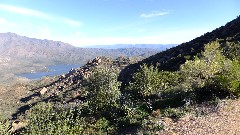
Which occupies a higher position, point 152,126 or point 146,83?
point 146,83

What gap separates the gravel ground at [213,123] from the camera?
1931 centimetres

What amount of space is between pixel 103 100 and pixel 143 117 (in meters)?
5.14

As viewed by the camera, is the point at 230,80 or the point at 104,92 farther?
the point at 104,92

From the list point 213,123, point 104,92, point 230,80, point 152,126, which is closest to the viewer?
point 213,123

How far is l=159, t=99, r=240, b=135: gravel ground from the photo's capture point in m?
19.3

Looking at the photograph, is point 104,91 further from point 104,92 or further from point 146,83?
point 146,83

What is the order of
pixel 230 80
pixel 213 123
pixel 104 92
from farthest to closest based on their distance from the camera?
pixel 104 92 → pixel 230 80 → pixel 213 123

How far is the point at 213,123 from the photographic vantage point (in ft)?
67.4

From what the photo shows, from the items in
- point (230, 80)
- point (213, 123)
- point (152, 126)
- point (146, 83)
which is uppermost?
point (230, 80)

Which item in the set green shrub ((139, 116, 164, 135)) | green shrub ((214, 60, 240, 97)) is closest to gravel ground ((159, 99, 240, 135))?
green shrub ((139, 116, 164, 135))

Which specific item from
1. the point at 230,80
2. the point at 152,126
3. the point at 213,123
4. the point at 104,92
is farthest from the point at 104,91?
the point at 213,123

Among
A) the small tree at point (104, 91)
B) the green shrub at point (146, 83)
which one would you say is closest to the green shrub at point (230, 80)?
the green shrub at point (146, 83)

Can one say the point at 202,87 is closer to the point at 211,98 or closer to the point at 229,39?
the point at 211,98

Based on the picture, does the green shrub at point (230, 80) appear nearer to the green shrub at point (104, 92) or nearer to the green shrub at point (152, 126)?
the green shrub at point (152, 126)
